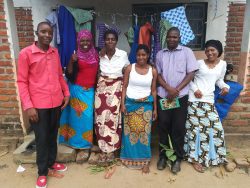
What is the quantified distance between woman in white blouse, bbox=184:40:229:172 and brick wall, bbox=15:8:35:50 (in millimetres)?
3170

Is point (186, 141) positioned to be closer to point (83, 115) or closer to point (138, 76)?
point (138, 76)

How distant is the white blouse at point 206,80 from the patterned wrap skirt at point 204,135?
9 cm

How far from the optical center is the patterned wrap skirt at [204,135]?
3326mm

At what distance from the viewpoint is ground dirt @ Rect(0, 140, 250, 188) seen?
10.3 feet

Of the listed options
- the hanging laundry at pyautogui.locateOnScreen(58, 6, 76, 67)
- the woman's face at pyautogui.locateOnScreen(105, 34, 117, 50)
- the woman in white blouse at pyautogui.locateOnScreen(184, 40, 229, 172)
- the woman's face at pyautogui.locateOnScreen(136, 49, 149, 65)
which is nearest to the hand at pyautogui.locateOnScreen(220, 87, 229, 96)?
the woman in white blouse at pyautogui.locateOnScreen(184, 40, 229, 172)

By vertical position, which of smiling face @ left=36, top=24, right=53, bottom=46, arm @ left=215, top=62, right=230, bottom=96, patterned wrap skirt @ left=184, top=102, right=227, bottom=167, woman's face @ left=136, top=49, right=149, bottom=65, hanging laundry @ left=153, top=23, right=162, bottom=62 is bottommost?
patterned wrap skirt @ left=184, top=102, right=227, bottom=167

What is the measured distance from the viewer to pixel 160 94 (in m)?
3.29

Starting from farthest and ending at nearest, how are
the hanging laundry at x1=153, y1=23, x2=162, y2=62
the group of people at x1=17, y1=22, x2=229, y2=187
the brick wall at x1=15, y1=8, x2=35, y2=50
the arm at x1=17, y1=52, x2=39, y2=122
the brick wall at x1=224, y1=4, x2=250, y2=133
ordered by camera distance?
the brick wall at x1=15, y1=8, x2=35, y2=50, the brick wall at x1=224, y1=4, x2=250, y2=133, the hanging laundry at x1=153, y1=23, x2=162, y2=62, the group of people at x1=17, y1=22, x2=229, y2=187, the arm at x1=17, y1=52, x2=39, y2=122

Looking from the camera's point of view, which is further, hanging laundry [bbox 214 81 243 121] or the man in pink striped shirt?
hanging laundry [bbox 214 81 243 121]

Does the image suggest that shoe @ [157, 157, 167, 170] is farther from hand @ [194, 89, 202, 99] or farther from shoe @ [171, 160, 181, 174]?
hand @ [194, 89, 202, 99]

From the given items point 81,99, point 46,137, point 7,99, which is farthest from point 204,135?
point 7,99

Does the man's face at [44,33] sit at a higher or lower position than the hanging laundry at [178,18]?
lower

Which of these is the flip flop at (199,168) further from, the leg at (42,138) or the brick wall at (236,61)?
the leg at (42,138)

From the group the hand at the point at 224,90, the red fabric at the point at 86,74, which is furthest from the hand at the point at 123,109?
the hand at the point at 224,90
